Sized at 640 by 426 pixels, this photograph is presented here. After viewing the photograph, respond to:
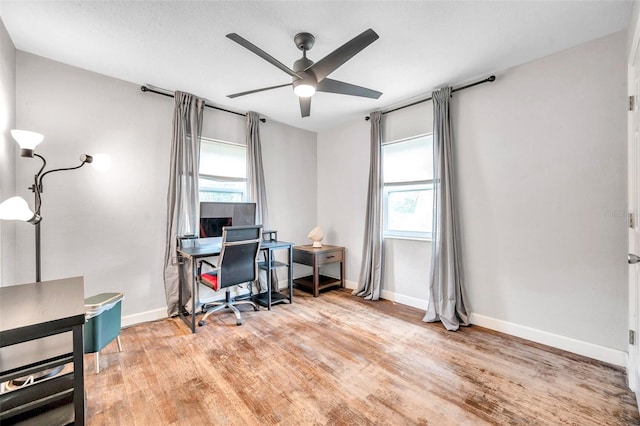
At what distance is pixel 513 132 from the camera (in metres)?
2.56

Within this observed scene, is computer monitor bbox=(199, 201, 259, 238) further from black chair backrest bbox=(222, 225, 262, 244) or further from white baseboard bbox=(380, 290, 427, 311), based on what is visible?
white baseboard bbox=(380, 290, 427, 311)

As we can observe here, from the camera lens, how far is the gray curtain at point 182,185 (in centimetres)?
301

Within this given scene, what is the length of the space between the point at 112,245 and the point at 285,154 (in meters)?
2.51

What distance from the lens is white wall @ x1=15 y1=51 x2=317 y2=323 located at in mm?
2396

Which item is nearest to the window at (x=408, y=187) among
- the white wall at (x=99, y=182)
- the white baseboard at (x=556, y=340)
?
the white baseboard at (x=556, y=340)

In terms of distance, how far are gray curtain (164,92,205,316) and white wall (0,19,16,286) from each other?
3.83 ft

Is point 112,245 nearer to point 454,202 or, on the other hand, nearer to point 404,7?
point 404,7

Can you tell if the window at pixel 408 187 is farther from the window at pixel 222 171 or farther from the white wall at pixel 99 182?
the white wall at pixel 99 182

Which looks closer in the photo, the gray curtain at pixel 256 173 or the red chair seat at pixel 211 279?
the red chair seat at pixel 211 279

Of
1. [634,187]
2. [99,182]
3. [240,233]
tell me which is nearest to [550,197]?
[634,187]

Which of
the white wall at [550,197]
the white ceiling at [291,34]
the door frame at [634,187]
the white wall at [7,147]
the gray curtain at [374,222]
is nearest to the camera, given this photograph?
the door frame at [634,187]

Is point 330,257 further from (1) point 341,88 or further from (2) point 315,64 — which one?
(2) point 315,64

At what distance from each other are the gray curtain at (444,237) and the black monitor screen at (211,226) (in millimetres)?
2471

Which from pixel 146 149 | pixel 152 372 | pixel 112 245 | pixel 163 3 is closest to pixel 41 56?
pixel 146 149
